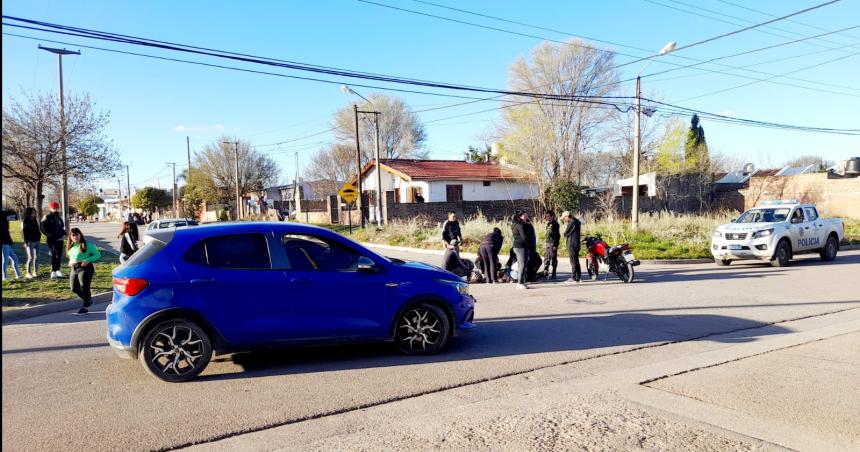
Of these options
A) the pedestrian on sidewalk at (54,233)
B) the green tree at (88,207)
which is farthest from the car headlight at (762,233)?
the green tree at (88,207)

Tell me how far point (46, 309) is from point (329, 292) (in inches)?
312

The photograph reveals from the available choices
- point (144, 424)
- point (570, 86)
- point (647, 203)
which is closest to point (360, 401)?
point (144, 424)

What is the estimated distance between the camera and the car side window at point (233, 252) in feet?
21.0

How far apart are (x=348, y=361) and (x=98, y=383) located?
263cm

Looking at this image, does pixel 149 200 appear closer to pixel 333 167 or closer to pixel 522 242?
pixel 333 167

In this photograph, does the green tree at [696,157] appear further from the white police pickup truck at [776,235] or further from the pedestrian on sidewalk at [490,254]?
the pedestrian on sidewalk at [490,254]

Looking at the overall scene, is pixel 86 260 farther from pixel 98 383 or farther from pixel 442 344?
pixel 442 344

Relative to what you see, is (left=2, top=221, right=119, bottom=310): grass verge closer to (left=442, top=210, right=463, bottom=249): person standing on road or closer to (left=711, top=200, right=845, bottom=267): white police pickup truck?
(left=442, top=210, right=463, bottom=249): person standing on road

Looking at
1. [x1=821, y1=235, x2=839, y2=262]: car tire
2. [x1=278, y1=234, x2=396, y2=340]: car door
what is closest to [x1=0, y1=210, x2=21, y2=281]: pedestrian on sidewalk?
[x1=278, y1=234, x2=396, y2=340]: car door

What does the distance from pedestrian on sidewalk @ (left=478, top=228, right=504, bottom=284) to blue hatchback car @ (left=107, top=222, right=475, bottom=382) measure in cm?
674

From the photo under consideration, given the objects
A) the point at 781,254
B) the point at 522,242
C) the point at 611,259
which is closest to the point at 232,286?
the point at 522,242

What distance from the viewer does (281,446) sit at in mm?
4527

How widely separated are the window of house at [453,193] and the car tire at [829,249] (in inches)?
990

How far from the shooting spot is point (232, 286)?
6324 millimetres
